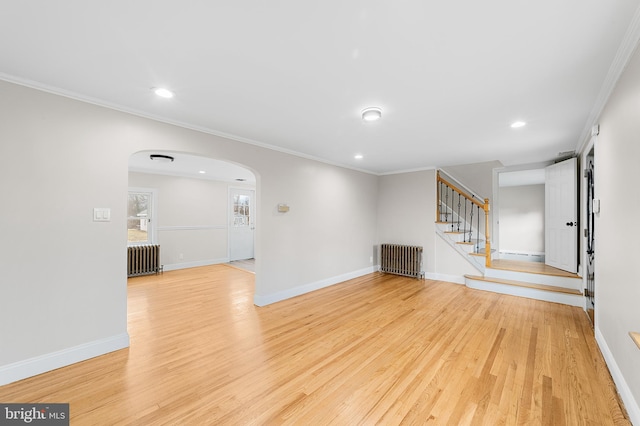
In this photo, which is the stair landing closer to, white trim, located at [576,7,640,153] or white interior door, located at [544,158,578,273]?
white interior door, located at [544,158,578,273]

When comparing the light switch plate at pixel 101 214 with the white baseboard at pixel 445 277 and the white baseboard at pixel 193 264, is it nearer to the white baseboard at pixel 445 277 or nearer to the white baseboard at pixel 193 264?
the white baseboard at pixel 193 264

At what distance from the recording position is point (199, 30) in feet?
5.06

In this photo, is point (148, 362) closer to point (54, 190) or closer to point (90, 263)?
point (90, 263)

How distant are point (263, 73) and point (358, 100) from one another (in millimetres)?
927

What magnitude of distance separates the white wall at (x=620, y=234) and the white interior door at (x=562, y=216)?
7.49 ft

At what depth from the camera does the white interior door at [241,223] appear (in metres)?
7.70

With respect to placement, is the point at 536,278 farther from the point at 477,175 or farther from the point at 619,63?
the point at 619,63

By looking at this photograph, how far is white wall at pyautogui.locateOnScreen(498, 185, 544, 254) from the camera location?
7727 millimetres

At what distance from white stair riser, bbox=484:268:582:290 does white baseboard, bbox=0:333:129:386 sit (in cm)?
573

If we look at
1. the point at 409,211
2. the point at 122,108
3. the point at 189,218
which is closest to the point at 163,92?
the point at 122,108

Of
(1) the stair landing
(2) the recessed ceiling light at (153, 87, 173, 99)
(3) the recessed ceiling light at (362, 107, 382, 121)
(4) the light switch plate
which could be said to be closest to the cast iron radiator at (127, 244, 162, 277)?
(4) the light switch plate

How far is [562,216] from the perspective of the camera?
4535mm

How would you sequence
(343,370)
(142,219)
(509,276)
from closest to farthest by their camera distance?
(343,370), (509,276), (142,219)

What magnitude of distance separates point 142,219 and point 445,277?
7122 millimetres
